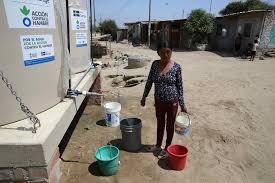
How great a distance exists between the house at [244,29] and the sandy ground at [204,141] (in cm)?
974

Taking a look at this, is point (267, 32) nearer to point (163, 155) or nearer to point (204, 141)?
point (204, 141)

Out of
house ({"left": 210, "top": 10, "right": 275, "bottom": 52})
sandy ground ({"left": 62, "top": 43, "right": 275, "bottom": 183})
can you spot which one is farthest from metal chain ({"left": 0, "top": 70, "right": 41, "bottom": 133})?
house ({"left": 210, "top": 10, "right": 275, "bottom": 52})

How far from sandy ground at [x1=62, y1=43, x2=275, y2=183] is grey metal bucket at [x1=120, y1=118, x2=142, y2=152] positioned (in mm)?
122

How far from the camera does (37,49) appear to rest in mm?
2586

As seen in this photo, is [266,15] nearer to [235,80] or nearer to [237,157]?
[235,80]

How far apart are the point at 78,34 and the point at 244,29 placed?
16.1 metres

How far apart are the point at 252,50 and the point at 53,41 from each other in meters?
14.6

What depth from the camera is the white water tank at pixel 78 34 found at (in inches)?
170

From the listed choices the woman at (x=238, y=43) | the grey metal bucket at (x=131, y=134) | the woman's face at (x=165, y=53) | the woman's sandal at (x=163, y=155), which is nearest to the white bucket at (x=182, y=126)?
the woman's sandal at (x=163, y=155)

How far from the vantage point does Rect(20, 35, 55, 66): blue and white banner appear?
2.43 metres

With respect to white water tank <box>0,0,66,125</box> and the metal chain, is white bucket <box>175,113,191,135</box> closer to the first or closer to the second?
white water tank <box>0,0,66,125</box>

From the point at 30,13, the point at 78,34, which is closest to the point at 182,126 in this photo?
the point at 30,13

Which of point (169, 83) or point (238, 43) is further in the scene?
point (238, 43)

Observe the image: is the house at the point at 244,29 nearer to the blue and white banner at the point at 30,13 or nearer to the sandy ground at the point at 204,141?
the sandy ground at the point at 204,141
